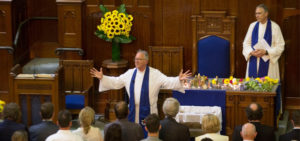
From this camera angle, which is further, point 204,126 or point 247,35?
point 247,35

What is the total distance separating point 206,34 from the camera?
11.3 m

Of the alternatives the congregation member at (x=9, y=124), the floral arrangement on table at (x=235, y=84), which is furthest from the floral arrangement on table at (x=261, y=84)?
the congregation member at (x=9, y=124)

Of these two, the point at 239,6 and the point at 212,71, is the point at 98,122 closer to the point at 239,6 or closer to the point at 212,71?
the point at 212,71

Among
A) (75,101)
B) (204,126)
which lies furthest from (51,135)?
(75,101)

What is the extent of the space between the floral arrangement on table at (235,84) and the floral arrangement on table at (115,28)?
1784mm

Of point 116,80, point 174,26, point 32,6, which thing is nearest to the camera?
point 116,80

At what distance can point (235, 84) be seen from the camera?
9.89 metres

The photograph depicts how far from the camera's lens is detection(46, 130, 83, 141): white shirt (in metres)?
6.80

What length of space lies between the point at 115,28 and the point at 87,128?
4.22 m

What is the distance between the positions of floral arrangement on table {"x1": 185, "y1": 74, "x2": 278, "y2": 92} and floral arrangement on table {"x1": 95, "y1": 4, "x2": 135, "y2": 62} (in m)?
1.78

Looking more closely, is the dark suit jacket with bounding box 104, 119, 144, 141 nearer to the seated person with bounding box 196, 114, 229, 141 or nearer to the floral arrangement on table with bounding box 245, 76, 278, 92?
the seated person with bounding box 196, 114, 229, 141

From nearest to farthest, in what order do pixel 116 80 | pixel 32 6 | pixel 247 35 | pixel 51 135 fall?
pixel 51 135
pixel 116 80
pixel 247 35
pixel 32 6

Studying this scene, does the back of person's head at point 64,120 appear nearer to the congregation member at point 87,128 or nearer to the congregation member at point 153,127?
the congregation member at point 87,128

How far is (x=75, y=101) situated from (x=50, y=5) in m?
3.35
